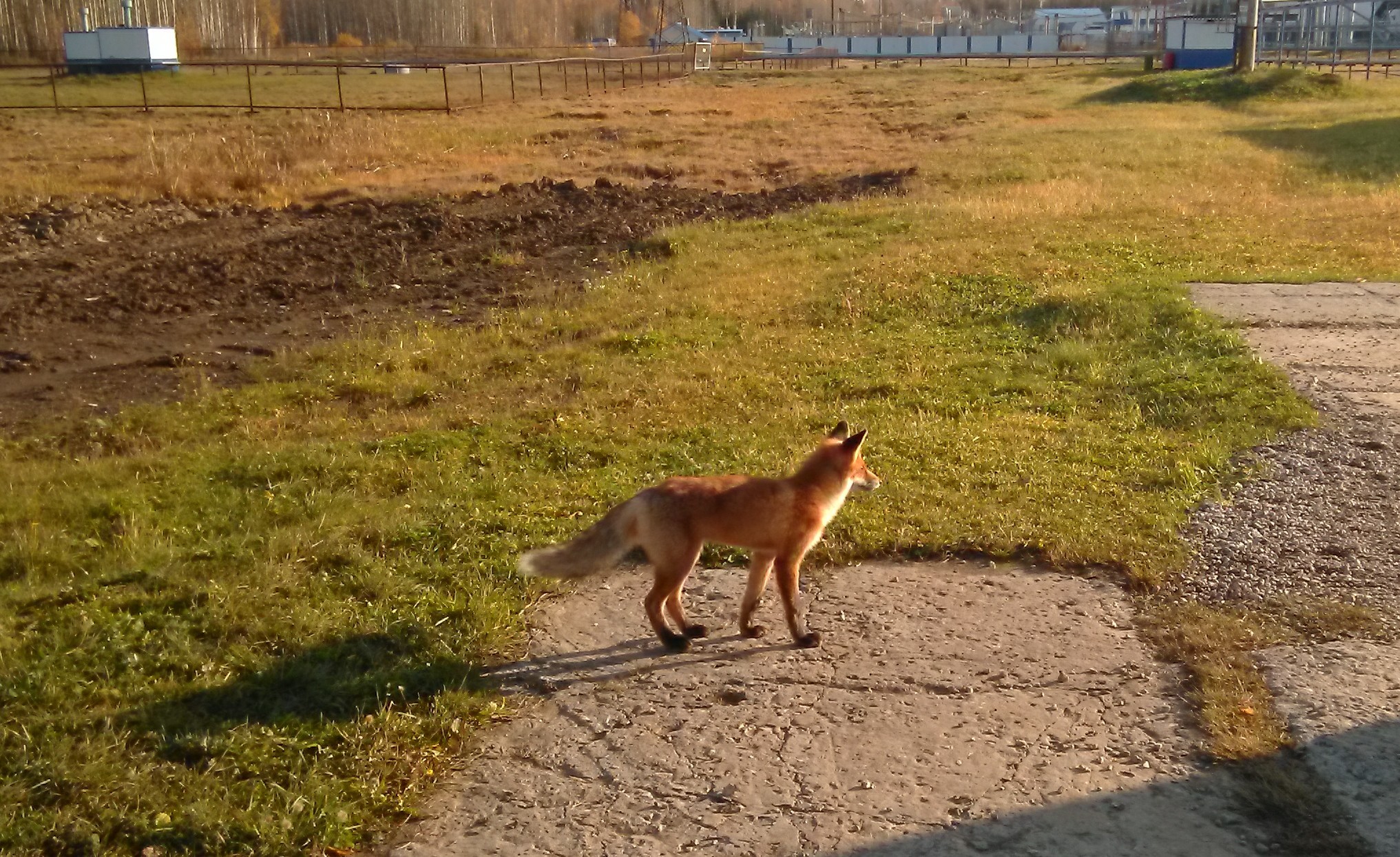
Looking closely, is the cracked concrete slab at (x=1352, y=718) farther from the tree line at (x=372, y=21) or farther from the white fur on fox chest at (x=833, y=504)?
the tree line at (x=372, y=21)

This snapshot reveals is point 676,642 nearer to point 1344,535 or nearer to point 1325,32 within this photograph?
point 1344,535

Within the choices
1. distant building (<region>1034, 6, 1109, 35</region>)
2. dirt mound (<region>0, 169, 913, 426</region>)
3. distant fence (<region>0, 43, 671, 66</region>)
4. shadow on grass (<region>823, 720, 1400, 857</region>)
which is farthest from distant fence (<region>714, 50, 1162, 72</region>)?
shadow on grass (<region>823, 720, 1400, 857</region>)

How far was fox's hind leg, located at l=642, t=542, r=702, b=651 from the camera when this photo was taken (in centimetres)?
464

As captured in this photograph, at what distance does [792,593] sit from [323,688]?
1.71m

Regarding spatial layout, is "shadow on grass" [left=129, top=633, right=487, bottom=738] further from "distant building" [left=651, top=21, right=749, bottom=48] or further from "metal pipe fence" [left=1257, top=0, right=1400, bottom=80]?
"distant building" [left=651, top=21, right=749, bottom=48]

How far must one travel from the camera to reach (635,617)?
5129 millimetres

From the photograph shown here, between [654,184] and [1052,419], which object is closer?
[1052,419]

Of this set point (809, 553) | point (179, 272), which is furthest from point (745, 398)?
point (179, 272)

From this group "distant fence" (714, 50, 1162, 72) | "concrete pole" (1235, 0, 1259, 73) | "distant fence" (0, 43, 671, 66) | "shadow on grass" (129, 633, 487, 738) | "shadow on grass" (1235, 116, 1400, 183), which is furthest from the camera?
"distant fence" (714, 50, 1162, 72)

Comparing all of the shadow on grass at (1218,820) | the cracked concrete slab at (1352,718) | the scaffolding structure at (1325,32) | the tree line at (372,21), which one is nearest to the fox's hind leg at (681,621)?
the shadow on grass at (1218,820)

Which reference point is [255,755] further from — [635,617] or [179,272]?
[179,272]

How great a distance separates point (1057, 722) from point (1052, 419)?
145 inches

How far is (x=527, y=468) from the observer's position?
22.8ft

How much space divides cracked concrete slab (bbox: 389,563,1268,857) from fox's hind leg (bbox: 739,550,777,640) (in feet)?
0.23
